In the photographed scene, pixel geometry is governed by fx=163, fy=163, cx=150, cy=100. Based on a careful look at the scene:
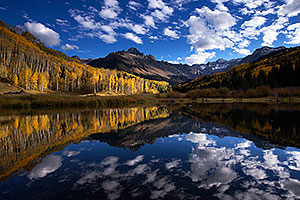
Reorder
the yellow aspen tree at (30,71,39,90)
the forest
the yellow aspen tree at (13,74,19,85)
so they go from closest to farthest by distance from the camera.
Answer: the yellow aspen tree at (13,74,19,85), the forest, the yellow aspen tree at (30,71,39,90)

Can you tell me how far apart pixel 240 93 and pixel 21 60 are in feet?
408

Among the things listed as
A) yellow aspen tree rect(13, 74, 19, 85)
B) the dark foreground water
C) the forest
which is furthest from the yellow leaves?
the dark foreground water

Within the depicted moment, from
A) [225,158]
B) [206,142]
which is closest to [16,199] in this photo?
[225,158]

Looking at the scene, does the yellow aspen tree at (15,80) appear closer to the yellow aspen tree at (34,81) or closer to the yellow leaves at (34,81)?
the yellow aspen tree at (34,81)

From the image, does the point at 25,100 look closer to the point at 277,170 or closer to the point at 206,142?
the point at 206,142

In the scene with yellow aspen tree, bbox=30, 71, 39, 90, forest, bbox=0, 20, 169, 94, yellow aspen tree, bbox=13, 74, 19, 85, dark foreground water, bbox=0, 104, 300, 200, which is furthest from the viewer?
yellow aspen tree, bbox=30, 71, 39, 90

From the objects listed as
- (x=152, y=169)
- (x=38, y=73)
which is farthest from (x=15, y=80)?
(x=152, y=169)

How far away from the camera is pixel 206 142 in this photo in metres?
12.1

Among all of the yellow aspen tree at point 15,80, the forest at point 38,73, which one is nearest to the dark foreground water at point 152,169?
the yellow aspen tree at point 15,80

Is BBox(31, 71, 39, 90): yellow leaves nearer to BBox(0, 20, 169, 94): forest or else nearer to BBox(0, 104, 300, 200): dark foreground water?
Answer: BBox(0, 20, 169, 94): forest

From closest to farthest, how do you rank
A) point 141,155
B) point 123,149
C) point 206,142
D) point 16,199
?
point 16,199 → point 141,155 → point 123,149 → point 206,142

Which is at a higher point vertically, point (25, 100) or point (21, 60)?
point (21, 60)

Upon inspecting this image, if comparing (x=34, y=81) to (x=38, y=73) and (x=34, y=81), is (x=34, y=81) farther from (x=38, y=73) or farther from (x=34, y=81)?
(x=38, y=73)

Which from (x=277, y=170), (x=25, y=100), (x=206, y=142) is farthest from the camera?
(x=25, y=100)
